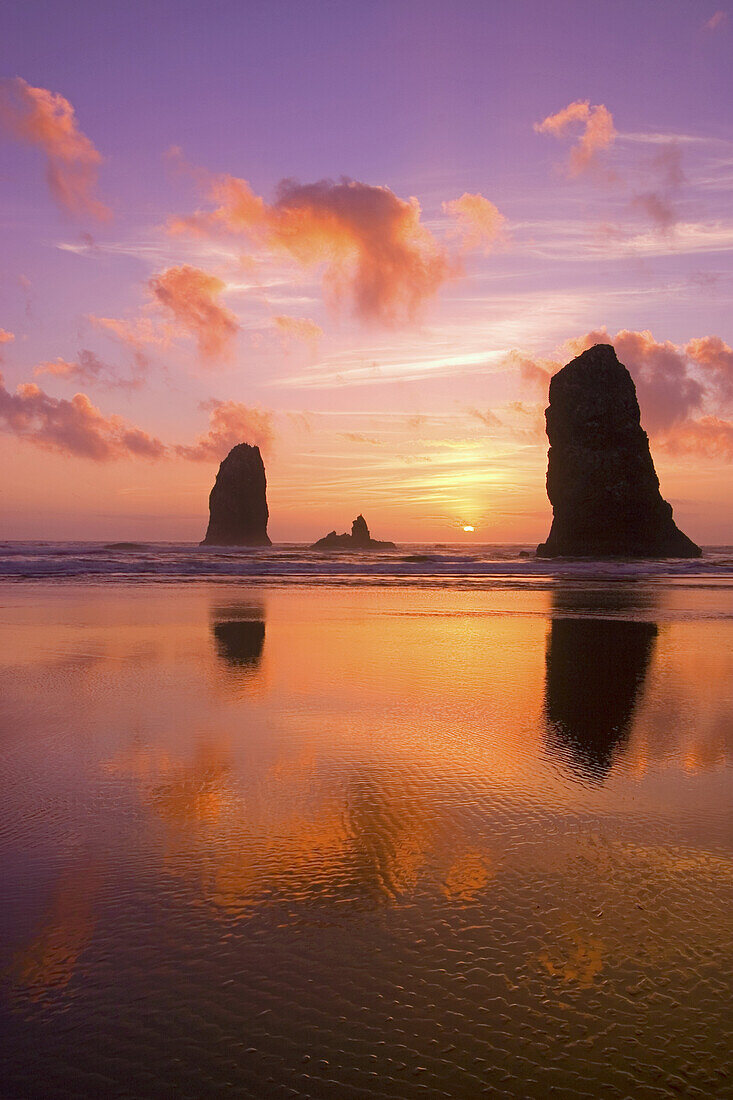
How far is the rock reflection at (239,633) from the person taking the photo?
10.3 m

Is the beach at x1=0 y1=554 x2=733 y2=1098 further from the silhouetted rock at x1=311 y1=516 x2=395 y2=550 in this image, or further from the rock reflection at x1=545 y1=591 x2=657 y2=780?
the silhouetted rock at x1=311 y1=516 x2=395 y2=550

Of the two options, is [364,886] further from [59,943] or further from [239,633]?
[239,633]

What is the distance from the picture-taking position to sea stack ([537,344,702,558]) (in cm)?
5966

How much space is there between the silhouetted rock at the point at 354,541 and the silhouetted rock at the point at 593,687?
81.9 meters

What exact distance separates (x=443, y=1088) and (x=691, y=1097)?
755 millimetres

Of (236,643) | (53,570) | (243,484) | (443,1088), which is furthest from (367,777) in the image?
(243,484)

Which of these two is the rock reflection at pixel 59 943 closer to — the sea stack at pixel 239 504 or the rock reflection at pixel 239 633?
the rock reflection at pixel 239 633

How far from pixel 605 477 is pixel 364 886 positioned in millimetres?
60913

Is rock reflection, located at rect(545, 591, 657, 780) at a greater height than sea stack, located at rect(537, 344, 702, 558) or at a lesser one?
lesser

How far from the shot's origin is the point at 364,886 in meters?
3.45

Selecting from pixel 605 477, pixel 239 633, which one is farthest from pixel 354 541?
pixel 239 633

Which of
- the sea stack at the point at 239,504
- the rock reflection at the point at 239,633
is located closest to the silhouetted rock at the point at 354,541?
the sea stack at the point at 239,504

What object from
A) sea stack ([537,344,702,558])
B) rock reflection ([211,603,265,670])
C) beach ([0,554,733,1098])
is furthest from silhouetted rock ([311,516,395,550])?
beach ([0,554,733,1098])

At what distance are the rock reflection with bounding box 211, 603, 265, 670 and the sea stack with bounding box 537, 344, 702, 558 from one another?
1832 inches
